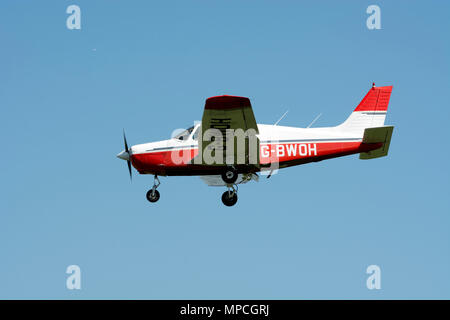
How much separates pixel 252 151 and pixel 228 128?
4.85 ft

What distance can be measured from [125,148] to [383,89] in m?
8.91

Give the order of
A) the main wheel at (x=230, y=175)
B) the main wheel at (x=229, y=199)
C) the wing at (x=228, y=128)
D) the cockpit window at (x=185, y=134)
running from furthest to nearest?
the main wheel at (x=229, y=199), the cockpit window at (x=185, y=134), the main wheel at (x=230, y=175), the wing at (x=228, y=128)

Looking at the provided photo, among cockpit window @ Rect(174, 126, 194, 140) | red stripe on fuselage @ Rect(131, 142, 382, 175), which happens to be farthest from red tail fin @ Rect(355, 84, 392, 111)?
cockpit window @ Rect(174, 126, 194, 140)

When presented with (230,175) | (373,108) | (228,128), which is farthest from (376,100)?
(228,128)

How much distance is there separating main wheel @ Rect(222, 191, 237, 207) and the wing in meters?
1.26

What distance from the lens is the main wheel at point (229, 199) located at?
2147 centimetres

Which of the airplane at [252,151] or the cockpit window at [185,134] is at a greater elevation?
the cockpit window at [185,134]

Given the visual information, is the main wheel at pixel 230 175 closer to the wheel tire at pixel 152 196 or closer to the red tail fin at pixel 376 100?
the wheel tire at pixel 152 196

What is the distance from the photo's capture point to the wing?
1823 centimetres

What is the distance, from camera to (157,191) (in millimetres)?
21438

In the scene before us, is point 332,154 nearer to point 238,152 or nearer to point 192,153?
point 238,152

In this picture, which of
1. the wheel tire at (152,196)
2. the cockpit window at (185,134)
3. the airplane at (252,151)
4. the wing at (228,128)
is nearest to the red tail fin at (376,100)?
the airplane at (252,151)

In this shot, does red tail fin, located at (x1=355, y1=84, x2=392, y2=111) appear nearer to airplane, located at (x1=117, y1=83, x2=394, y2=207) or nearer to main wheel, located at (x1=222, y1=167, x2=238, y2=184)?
airplane, located at (x1=117, y1=83, x2=394, y2=207)
